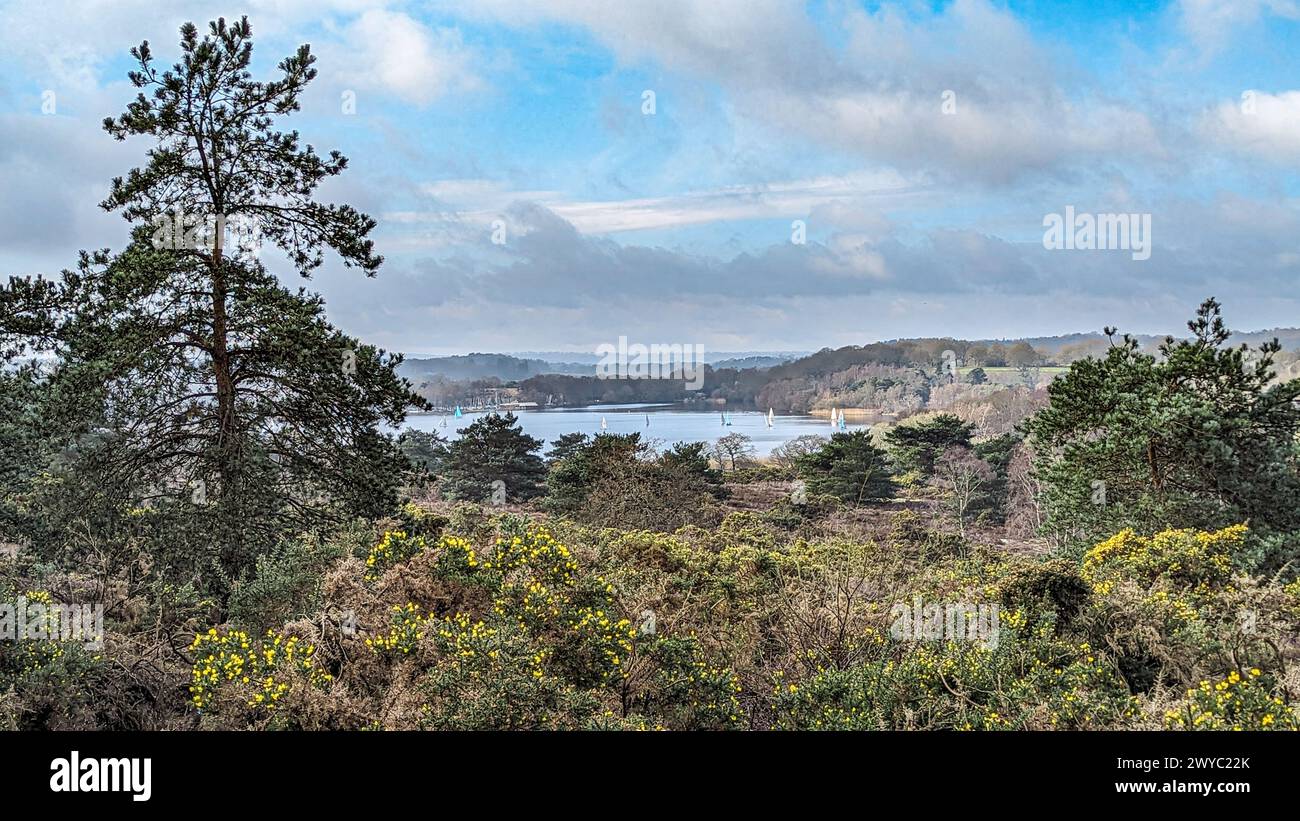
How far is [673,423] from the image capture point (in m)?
79.6

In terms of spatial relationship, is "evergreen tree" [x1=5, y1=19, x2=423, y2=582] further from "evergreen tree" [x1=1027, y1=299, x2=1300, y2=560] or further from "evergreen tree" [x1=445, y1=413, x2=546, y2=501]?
"evergreen tree" [x1=445, y1=413, x2=546, y2=501]

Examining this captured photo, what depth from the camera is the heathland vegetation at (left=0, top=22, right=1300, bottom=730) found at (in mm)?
6184

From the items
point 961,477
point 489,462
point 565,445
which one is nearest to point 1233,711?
point 489,462

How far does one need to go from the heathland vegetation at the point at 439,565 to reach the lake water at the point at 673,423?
125 ft

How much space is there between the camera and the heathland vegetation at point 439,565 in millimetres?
6184

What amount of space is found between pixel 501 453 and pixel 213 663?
98.6 ft

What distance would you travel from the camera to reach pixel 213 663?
6.21m

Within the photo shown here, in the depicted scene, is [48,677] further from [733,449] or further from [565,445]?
[733,449]

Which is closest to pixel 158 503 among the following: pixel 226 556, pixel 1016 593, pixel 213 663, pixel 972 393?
pixel 226 556

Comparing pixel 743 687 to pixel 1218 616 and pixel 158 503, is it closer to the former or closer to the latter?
pixel 1218 616

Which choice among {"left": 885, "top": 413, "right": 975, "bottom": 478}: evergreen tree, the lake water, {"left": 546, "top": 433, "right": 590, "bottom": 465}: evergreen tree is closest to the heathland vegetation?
{"left": 546, "top": 433, "right": 590, "bottom": 465}: evergreen tree

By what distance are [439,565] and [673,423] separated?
237ft

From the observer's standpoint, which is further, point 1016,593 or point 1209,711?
point 1016,593

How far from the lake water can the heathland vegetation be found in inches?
1496
